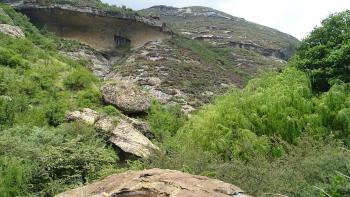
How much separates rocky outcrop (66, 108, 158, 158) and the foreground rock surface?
5706 mm

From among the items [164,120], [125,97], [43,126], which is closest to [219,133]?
[43,126]

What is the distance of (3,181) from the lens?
1365 cm

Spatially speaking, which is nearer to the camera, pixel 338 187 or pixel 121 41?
pixel 338 187

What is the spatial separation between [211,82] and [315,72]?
12.8 metres

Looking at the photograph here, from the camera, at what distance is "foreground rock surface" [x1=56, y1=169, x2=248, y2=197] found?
1045 cm

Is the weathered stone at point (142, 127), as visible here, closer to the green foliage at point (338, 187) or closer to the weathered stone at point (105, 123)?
the weathered stone at point (105, 123)

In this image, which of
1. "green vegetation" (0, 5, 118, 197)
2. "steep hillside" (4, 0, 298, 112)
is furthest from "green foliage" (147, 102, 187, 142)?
"green vegetation" (0, 5, 118, 197)

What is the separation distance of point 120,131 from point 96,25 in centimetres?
2218

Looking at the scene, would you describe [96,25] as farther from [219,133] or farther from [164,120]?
[219,133]

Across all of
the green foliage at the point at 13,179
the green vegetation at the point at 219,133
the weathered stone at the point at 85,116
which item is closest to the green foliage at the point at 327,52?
the green vegetation at the point at 219,133

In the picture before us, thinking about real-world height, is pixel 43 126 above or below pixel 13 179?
below

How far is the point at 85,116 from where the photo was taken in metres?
19.8

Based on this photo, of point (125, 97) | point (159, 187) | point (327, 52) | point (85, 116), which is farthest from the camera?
point (125, 97)

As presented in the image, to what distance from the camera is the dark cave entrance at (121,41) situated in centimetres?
4031
